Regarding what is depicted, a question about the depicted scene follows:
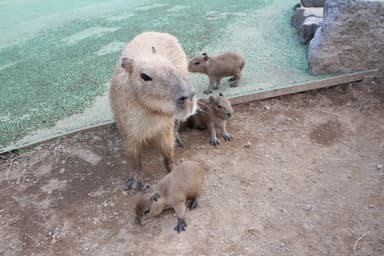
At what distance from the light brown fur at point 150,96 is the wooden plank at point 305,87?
0.79 metres

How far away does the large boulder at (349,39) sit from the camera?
3.33 meters

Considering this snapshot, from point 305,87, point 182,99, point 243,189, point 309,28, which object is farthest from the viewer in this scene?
point 309,28

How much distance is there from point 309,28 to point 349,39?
651 millimetres

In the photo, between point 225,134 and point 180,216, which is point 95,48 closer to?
point 225,134

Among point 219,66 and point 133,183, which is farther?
point 219,66

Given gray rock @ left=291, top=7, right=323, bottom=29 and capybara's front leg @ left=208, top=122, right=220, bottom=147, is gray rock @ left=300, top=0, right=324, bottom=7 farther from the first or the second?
capybara's front leg @ left=208, top=122, right=220, bottom=147

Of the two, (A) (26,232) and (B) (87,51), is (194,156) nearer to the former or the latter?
(A) (26,232)

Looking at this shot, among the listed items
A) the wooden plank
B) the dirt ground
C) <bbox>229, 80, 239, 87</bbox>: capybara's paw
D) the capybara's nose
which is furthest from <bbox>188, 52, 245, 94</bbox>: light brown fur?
the capybara's nose

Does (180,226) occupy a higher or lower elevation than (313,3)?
lower

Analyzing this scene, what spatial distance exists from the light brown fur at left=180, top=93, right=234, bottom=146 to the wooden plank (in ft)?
1.22

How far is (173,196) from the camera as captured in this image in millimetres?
2326

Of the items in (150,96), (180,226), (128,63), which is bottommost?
(180,226)

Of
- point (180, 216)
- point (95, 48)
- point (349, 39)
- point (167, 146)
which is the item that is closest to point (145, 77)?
point (167, 146)

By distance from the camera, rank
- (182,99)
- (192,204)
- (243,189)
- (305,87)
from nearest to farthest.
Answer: (182,99) < (192,204) < (243,189) < (305,87)
